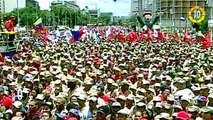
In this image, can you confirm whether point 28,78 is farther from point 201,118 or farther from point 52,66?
point 201,118

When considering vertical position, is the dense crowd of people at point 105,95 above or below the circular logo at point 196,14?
below

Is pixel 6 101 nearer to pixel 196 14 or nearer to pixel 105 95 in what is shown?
pixel 105 95

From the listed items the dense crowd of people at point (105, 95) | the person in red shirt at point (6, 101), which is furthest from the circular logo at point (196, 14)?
the person in red shirt at point (6, 101)

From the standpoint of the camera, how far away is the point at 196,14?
26234 mm

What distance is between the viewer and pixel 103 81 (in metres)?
10.2

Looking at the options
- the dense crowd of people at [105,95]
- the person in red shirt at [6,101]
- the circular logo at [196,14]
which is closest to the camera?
the dense crowd of people at [105,95]

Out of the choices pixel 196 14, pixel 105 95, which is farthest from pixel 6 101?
pixel 196 14

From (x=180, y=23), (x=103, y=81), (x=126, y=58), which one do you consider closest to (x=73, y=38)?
(x=126, y=58)

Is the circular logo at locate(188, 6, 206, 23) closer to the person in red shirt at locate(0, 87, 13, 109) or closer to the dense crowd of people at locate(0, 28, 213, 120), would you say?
the dense crowd of people at locate(0, 28, 213, 120)

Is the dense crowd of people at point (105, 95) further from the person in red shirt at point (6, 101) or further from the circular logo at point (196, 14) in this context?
the circular logo at point (196, 14)

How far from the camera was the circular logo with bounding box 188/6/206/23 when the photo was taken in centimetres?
2499

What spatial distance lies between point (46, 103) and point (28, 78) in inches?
92.6

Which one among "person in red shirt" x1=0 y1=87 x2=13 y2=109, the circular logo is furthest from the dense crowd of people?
the circular logo

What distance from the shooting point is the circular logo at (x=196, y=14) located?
82.0 ft
